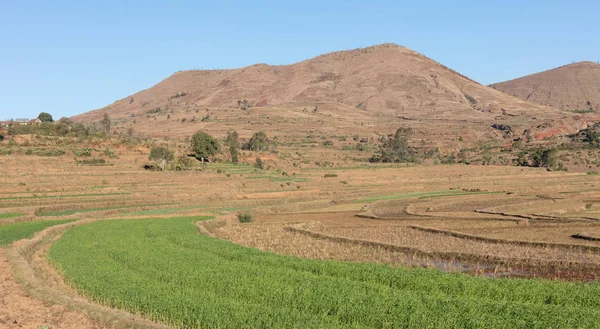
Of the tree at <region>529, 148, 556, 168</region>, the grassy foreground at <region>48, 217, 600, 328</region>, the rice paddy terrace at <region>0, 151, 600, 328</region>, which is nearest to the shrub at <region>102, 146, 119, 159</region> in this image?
the rice paddy terrace at <region>0, 151, 600, 328</region>

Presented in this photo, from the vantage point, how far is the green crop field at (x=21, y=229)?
2792cm

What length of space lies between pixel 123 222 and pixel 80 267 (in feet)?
51.2

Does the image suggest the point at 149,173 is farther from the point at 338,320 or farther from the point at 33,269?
the point at 338,320

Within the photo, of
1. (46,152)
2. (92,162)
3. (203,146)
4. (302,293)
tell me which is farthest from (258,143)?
(302,293)

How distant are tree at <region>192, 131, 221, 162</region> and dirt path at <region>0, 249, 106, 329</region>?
64.7 meters

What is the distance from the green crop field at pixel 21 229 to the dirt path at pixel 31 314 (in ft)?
35.2

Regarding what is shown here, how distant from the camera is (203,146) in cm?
8225

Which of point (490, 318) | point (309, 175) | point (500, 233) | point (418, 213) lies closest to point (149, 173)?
point (309, 175)

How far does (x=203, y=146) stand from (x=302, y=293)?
6914 centimetres

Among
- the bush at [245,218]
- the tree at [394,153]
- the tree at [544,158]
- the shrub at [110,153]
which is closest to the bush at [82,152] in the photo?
the shrub at [110,153]

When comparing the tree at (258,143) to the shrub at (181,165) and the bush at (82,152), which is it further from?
the bush at (82,152)

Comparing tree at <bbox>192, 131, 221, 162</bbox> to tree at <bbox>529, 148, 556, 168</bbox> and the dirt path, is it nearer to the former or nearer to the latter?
tree at <bbox>529, 148, 556, 168</bbox>

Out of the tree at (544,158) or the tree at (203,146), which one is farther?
the tree at (544,158)

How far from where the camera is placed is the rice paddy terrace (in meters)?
13.5
